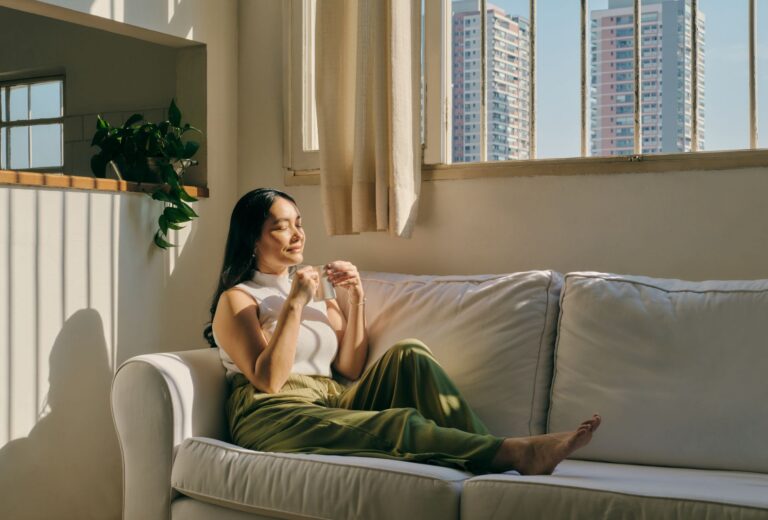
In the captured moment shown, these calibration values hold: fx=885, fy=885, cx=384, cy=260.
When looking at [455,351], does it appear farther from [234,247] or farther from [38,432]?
[38,432]

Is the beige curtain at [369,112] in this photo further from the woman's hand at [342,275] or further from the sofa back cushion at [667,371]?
the sofa back cushion at [667,371]

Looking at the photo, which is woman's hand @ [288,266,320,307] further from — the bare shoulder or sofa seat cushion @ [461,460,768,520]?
sofa seat cushion @ [461,460,768,520]

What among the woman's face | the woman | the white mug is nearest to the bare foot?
the woman

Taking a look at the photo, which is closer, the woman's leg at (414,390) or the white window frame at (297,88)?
the woman's leg at (414,390)

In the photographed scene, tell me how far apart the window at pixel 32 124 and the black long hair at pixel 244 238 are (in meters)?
2.23

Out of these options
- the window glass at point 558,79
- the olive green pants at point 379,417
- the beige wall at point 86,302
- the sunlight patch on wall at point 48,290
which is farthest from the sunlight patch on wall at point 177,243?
the window glass at point 558,79

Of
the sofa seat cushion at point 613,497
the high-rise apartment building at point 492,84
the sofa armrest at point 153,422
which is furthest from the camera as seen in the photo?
the high-rise apartment building at point 492,84

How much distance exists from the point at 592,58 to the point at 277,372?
1524 millimetres

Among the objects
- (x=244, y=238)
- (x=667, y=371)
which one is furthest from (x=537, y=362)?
(x=244, y=238)

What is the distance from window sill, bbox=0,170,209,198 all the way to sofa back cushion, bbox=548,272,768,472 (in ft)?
5.06

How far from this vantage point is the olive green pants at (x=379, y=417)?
2150 mm

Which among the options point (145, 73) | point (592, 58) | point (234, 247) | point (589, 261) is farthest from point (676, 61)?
point (145, 73)

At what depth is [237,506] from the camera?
221 cm

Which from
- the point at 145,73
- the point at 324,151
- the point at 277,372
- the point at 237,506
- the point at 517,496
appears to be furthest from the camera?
the point at 145,73
